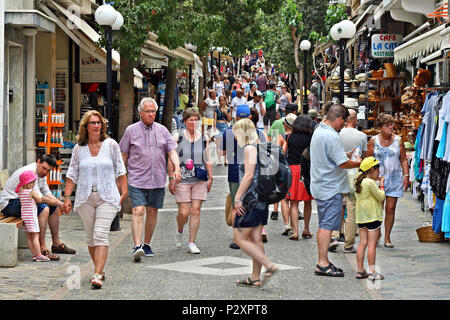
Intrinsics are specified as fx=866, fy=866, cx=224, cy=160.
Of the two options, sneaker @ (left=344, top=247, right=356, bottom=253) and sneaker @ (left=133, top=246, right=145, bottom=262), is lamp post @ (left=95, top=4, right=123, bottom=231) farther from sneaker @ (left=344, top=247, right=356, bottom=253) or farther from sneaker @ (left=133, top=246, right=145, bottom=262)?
sneaker @ (left=344, top=247, right=356, bottom=253)

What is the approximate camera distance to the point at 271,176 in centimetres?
897

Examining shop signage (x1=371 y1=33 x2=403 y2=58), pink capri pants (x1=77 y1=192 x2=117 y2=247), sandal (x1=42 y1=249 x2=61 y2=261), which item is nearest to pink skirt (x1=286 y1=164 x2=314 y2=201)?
sandal (x1=42 y1=249 x2=61 y2=261)

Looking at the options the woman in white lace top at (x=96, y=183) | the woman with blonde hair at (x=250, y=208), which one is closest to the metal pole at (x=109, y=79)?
the woman in white lace top at (x=96, y=183)

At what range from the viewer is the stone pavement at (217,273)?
28.7 ft

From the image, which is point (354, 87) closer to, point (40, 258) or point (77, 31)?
point (77, 31)

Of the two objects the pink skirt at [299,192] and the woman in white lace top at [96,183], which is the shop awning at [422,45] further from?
the woman in white lace top at [96,183]

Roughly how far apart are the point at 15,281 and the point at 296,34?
33569 mm

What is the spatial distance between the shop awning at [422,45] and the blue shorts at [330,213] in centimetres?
412

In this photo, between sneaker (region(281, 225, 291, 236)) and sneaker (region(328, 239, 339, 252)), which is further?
sneaker (region(281, 225, 291, 236))

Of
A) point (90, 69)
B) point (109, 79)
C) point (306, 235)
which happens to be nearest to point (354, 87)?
point (90, 69)

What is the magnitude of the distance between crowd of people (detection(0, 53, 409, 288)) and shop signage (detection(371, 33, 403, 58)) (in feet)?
29.7

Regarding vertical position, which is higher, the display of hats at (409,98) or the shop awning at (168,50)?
the shop awning at (168,50)

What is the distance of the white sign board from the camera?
2181 cm

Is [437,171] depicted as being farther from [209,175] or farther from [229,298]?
[229,298]
